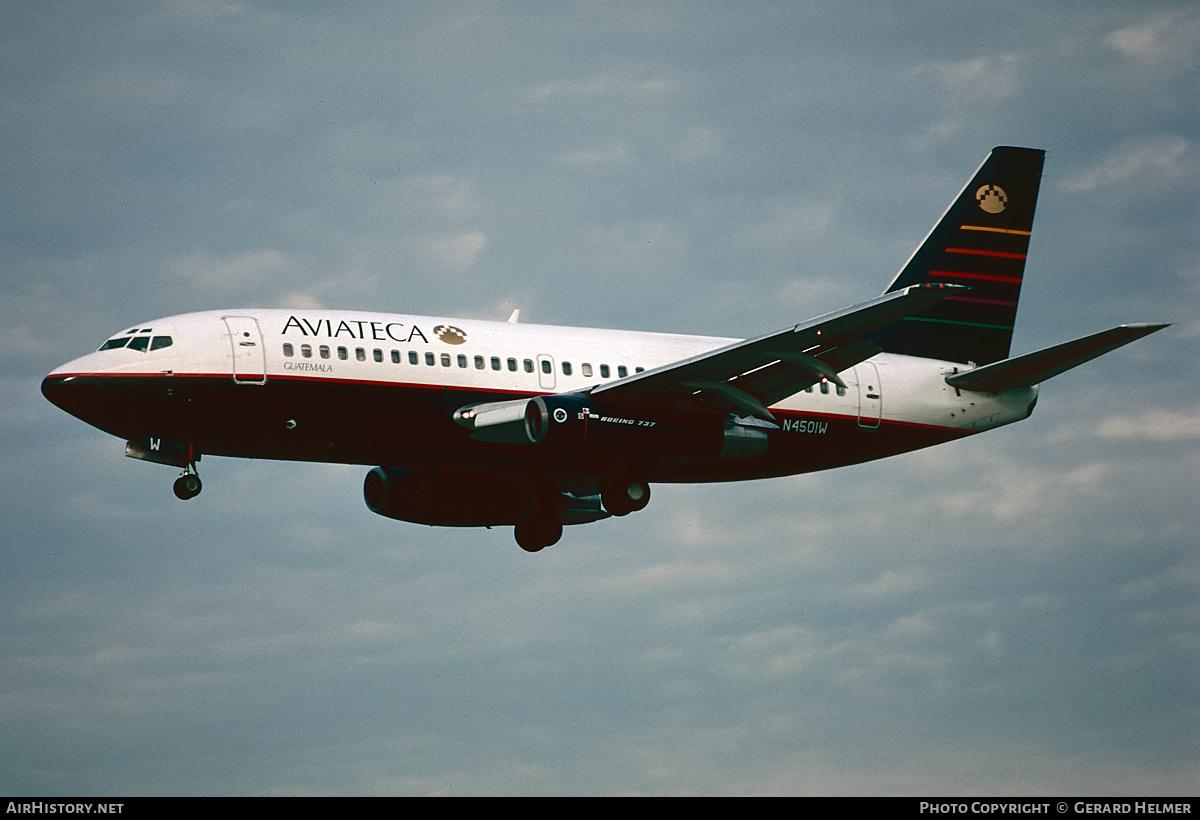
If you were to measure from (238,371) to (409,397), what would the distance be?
14.0ft

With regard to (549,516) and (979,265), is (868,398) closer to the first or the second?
(979,265)

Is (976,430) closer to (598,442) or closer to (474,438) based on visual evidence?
(598,442)

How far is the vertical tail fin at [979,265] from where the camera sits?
47.1m

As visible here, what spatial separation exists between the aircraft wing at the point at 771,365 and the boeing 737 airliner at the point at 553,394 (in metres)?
0.07

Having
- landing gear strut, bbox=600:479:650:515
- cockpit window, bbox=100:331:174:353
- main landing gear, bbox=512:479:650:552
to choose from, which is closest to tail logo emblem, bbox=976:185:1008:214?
landing gear strut, bbox=600:479:650:515

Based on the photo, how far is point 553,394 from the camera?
40.3 metres

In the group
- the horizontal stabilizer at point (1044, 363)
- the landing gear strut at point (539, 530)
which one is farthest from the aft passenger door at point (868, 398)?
the landing gear strut at point (539, 530)

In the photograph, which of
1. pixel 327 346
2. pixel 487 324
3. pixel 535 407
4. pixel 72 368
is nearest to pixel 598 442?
pixel 535 407

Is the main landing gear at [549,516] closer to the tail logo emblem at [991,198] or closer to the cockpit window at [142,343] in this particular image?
the cockpit window at [142,343]

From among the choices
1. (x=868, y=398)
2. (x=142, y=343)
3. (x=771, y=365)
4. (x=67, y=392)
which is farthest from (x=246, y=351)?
(x=868, y=398)

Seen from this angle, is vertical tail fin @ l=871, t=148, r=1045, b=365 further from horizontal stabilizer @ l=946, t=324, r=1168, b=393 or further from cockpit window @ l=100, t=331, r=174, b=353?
cockpit window @ l=100, t=331, r=174, b=353

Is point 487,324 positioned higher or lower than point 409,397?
higher
